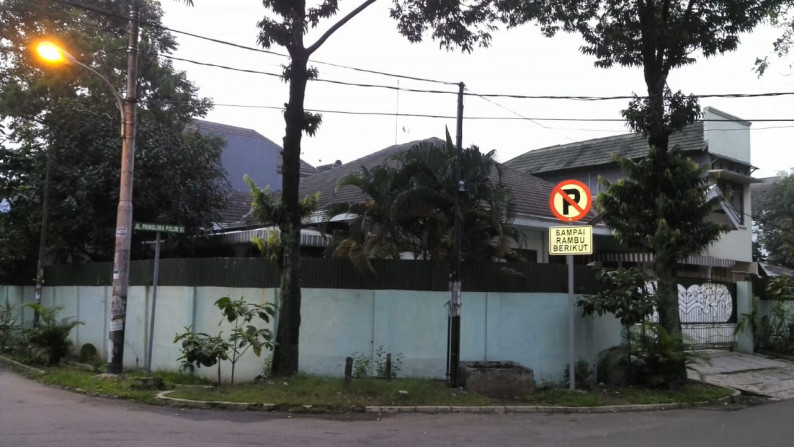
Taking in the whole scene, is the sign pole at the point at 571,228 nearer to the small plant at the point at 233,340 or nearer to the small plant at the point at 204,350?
the small plant at the point at 233,340

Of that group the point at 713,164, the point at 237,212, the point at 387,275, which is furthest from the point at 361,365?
the point at 713,164

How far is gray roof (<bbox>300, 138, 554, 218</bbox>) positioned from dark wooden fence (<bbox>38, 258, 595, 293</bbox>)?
12.1 feet

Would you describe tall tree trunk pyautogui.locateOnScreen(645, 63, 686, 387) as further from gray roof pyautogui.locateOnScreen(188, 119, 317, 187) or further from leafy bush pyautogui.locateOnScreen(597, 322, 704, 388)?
gray roof pyautogui.locateOnScreen(188, 119, 317, 187)

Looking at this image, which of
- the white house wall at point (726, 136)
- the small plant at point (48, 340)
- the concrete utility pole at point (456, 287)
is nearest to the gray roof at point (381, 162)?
the concrete utility pole at point (456, 287)

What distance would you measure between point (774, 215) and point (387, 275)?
39585mm

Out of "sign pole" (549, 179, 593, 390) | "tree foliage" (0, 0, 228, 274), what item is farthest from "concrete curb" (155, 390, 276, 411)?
"tree foliage" (0, 0, 228, 274)

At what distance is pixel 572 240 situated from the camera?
11.3 m

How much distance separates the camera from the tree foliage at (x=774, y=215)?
1602 inches

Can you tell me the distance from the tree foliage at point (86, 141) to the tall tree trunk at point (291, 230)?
585 cm

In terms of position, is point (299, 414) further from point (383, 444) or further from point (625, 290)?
point (625, 290)

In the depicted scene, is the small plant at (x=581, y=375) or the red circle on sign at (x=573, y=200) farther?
the small plant at (x=581, y=375)

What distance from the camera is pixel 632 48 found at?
13328 mm

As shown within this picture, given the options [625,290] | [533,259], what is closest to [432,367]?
[625,290]

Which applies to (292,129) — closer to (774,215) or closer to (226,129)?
(226,129)
